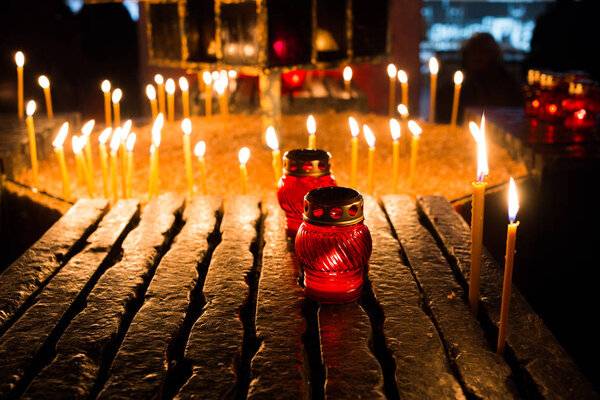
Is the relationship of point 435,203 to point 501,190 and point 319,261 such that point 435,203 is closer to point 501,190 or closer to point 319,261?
point 501,190

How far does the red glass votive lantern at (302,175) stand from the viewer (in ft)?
7.33

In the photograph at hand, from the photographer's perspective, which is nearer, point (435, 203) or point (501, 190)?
point (435, 203)

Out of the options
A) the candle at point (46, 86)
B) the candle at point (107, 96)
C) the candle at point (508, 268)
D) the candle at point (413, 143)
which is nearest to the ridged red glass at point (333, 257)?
the candle at point (508, 268)

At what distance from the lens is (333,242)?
1.76 meters

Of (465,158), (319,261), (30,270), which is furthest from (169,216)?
(465,158)

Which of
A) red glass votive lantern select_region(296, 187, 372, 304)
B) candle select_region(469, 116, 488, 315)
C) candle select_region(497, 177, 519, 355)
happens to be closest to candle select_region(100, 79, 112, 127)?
red glass votive lantern select_region(296, 187, 372, 304)

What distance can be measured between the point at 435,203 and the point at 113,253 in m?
1.44

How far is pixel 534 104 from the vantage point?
15.2 ft

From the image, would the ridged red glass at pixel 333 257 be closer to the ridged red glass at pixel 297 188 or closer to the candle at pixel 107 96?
the ridged red glass at pixel 297 188

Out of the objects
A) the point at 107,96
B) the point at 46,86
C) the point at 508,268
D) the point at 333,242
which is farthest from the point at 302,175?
the point at 46,86

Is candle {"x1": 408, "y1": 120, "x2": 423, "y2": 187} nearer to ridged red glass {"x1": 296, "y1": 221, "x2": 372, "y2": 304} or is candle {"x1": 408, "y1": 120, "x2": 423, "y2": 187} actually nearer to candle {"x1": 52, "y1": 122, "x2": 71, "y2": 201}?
ridged red glass {"x1": 296, "y1": 221, "x2": 372, "y2": 304}

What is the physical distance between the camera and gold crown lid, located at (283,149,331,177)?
2.23m

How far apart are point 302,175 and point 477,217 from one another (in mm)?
731

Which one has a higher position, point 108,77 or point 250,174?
point 108,77
